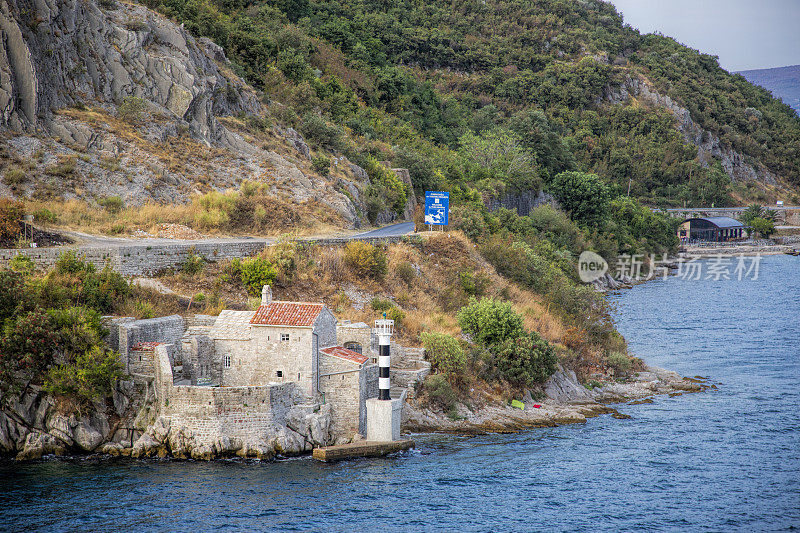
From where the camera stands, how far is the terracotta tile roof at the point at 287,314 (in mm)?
30875

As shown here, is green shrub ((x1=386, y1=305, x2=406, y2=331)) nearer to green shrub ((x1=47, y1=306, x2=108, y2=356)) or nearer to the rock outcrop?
green shrub ((x1=47, y1=306, x2=108, y2=356))

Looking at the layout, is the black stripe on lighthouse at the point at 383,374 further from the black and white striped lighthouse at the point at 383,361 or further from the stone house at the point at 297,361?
the stone house at the point at 297,361

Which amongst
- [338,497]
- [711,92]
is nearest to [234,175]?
[338,497]

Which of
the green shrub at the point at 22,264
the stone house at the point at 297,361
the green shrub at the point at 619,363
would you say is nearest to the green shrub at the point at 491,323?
the green shrub at the point at 619,363

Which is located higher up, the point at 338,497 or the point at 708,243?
the point at 708,243

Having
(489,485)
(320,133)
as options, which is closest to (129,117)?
(320,133)

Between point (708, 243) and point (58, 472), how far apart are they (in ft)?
415

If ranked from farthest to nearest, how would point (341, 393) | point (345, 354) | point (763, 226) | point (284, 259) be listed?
point (763, 226) < point (284, 259) < point (345, 354) < point (341, 393)

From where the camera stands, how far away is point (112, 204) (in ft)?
139

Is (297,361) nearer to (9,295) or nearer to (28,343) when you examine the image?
(28,343)

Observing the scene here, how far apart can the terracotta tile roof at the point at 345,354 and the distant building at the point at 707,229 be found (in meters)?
115

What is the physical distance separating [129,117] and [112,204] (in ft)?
28.7

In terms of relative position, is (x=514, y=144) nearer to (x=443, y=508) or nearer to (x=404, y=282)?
(x=404, y=282)

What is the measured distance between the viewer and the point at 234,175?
50.5 metres
